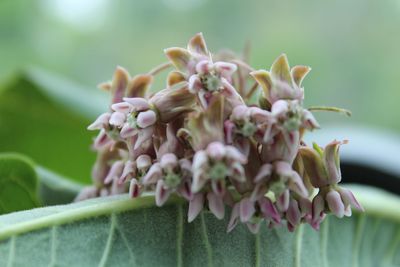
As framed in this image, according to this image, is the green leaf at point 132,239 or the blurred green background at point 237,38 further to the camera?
the blurred green background at point 237,38

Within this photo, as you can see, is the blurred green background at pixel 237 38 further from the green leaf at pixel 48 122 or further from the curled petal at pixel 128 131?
the curled petal at pixel 128 131

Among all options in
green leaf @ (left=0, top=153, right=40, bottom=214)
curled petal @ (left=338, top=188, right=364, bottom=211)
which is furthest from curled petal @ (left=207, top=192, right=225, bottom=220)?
green leaf @ (left=0, top=153, right=40, bottom=214)

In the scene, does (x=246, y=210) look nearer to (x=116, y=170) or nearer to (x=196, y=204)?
(x=196, y=204)

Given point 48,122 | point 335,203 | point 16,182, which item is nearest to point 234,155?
point 335,203

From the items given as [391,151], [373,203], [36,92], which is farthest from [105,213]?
[391,151]

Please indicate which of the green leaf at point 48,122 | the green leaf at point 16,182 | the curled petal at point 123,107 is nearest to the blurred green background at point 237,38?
the green leaf at point 48,122

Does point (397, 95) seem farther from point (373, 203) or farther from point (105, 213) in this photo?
point (105, 213)
